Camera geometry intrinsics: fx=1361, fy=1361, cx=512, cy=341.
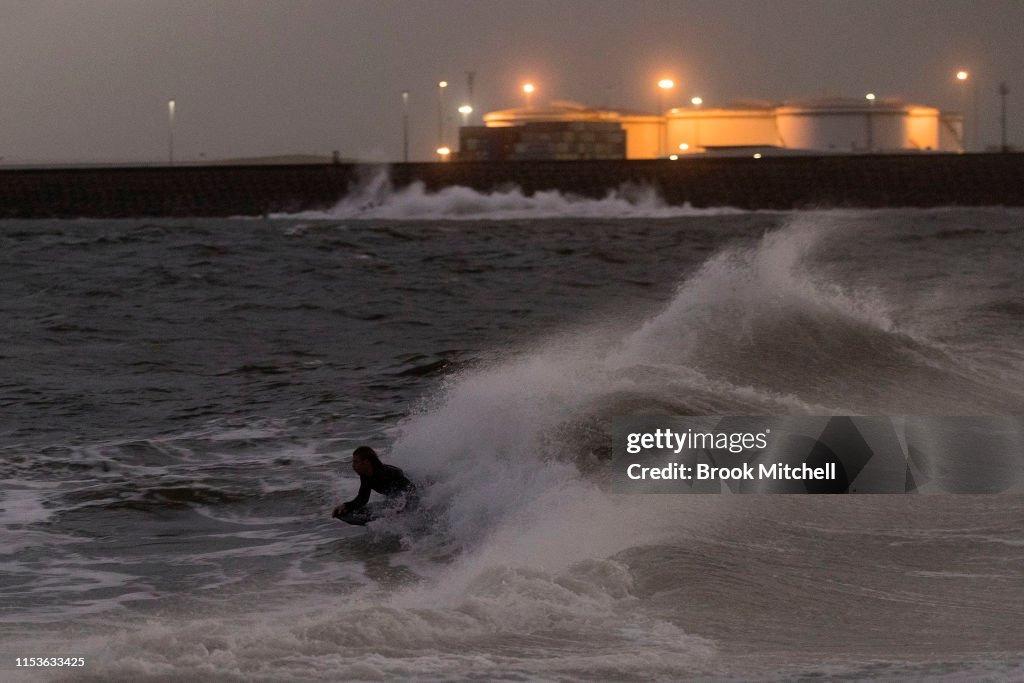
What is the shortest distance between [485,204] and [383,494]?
45793mm

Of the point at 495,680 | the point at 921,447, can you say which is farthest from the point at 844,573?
the point at 921,447

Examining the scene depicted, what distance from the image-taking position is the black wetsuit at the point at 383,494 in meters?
8.10

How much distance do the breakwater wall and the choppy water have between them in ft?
106

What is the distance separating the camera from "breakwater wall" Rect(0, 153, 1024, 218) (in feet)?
181

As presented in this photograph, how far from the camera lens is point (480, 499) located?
8.41 meters

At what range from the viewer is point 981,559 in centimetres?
706

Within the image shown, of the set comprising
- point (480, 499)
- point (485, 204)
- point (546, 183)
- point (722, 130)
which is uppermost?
point (722, 130)

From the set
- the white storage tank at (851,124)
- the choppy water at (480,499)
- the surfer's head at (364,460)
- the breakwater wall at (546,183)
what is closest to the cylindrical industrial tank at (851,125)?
the white storage tank at (851,124)

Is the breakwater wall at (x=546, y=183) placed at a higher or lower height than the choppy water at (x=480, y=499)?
higher

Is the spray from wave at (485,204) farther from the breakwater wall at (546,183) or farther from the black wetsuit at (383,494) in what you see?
the black wetsuit at (383,494)

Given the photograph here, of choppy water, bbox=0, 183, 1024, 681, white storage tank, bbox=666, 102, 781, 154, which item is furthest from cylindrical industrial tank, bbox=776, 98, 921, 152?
choppy water, bbox=0, 183, 1024, 681

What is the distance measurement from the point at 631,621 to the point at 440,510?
96.6 inches

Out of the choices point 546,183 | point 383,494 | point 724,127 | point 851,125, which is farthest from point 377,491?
point 724,127

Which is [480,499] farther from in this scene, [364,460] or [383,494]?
[364,460]
